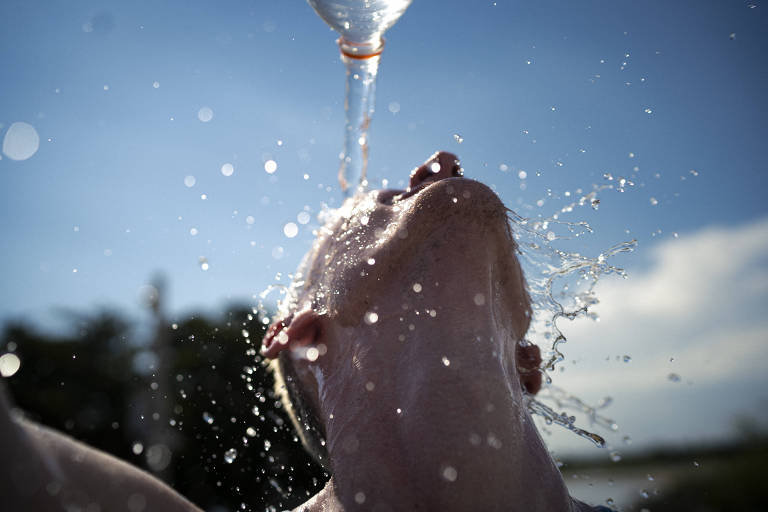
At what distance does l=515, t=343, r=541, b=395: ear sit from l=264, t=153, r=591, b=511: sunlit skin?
21cm

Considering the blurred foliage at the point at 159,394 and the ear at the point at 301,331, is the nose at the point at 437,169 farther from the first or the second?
the blurred foliage at the point at 159,394

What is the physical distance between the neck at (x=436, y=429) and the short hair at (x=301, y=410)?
62cm

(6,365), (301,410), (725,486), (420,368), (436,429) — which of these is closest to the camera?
(436,429)

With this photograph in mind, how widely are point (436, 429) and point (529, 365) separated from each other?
3.43ft

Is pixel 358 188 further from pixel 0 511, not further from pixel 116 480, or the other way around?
pixel 0 511

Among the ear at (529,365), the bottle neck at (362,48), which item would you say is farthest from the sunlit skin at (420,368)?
the bottle neck at (362,48)

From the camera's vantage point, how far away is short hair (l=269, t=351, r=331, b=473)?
2.64m

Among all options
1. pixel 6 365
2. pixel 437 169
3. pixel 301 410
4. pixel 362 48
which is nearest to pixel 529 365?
pixel 437 169

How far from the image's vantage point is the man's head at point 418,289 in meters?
1.89

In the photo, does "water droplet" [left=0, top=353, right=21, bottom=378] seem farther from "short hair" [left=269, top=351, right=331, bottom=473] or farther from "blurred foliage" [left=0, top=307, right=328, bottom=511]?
"short hair" [left=269, top=351, right=331, bottom=473]

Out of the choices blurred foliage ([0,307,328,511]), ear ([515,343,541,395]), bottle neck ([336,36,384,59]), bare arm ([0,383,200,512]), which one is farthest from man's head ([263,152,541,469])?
blurred foliage ([0,307,328,511])

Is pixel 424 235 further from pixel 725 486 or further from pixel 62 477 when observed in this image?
pixel 725 486

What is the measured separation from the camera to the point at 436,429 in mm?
1708

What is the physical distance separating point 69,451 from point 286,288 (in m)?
1.72
